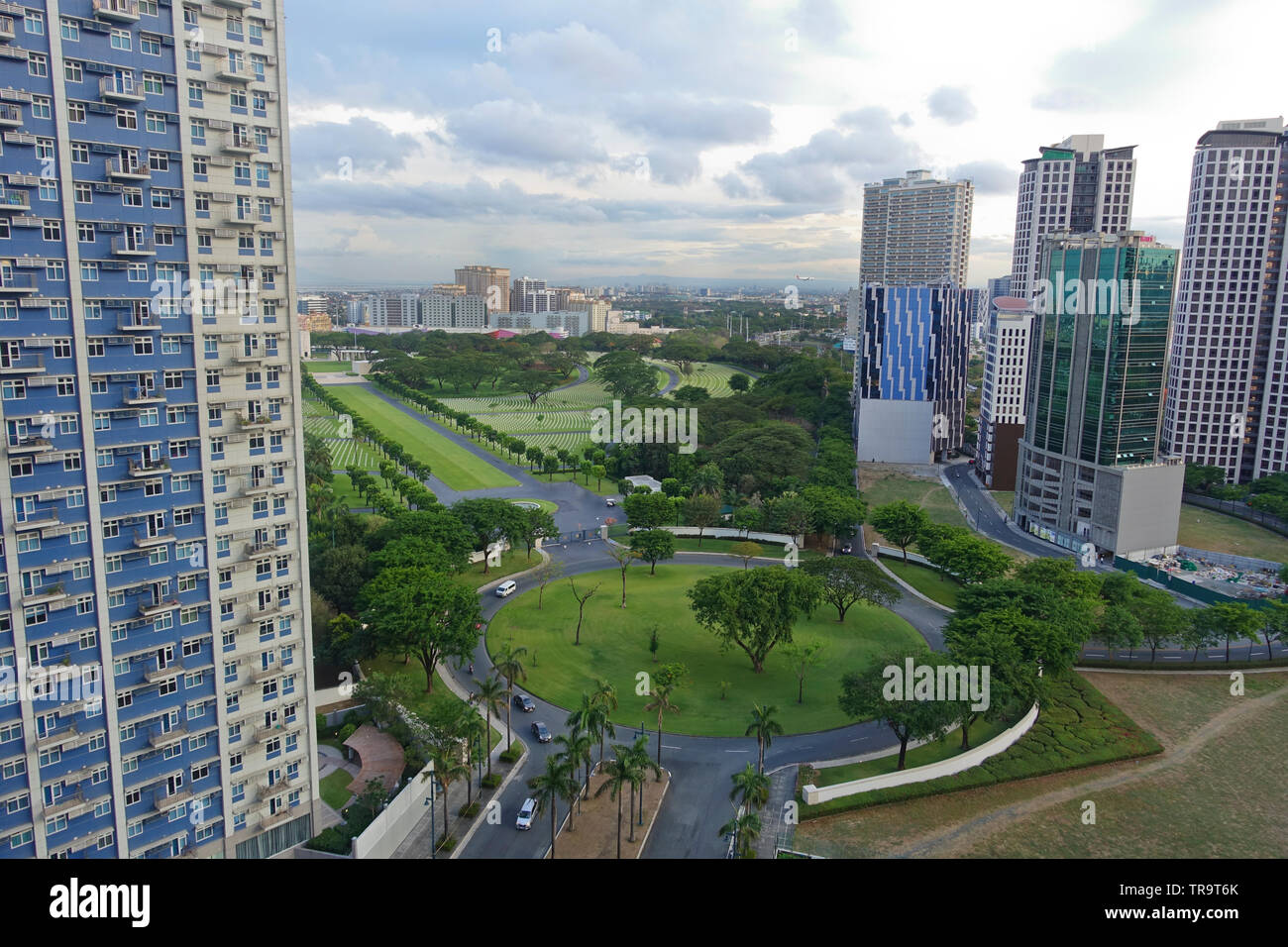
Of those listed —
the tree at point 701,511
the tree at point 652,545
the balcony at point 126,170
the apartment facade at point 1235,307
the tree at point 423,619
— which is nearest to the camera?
the balcony at point 126,170

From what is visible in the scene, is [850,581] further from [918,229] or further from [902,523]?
[918,229]

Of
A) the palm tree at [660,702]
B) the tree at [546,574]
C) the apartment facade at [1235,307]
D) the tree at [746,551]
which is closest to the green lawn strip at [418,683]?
the palm tree at [660,702]

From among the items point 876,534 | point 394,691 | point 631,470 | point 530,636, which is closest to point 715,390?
point 631,470

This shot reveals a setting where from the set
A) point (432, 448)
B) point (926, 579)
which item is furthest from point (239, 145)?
point (432, 448)

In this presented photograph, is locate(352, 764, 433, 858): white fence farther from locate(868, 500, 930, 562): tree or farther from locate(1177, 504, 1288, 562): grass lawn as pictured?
locate(1177, 504, 1288, 562): grass lawn

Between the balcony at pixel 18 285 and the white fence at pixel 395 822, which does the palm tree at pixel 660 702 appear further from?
the balcony at pixel 18 285

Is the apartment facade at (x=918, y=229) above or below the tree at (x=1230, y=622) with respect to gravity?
above

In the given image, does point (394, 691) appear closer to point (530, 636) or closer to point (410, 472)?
point (530, 636)
